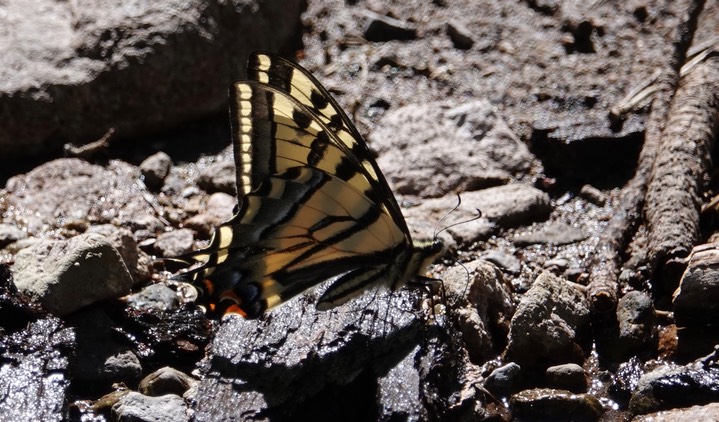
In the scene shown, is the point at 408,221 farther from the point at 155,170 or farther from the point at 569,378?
the point at 155,170

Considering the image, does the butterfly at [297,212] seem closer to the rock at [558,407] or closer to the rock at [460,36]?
the rock at [558,407]

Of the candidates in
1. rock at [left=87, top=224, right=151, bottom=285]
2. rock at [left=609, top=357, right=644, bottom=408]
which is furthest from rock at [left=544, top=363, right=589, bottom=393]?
rock at [left=87, top=224, right=151, bottom=285]

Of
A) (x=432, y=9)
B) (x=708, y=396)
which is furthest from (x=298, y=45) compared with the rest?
(x=708, y=396)

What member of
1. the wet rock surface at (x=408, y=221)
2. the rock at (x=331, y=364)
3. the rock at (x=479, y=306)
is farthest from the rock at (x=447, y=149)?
the rock at (x=331, y=364)

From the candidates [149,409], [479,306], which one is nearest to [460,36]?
[479,306]

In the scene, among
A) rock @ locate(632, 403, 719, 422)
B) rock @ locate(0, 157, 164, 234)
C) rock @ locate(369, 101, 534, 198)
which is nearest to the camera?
rock @ locate(632, 403, 719, 422)

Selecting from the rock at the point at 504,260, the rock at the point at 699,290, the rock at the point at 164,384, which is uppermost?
the rock at the point at 504,260

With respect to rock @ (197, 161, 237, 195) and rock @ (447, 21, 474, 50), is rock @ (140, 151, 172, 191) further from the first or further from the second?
rock @ (447, 21, 474, 50)

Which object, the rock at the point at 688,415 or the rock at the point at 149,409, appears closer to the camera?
the rock at the point at 688,415
